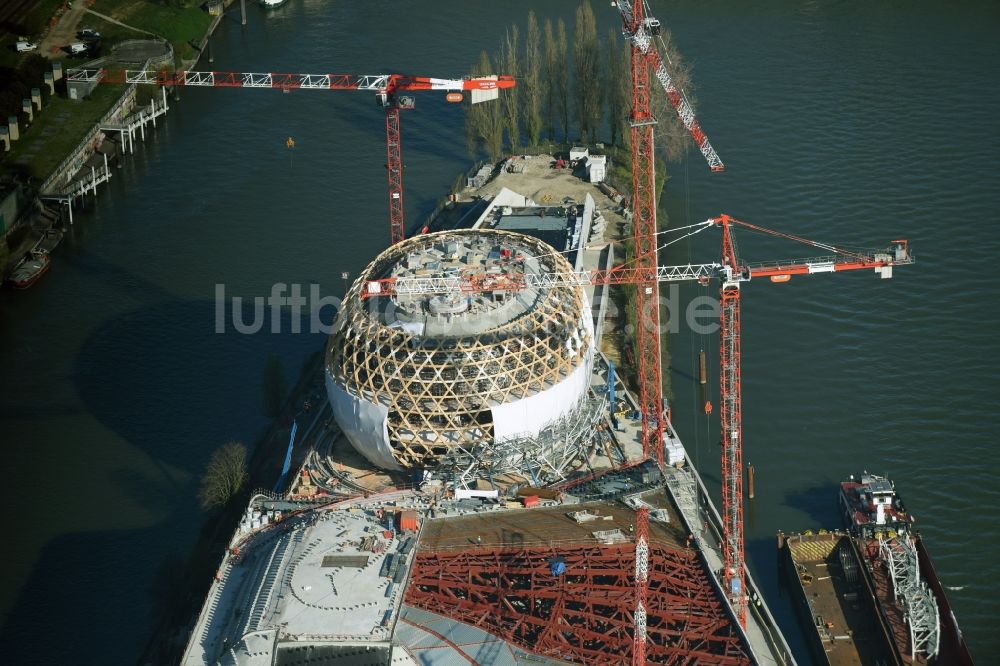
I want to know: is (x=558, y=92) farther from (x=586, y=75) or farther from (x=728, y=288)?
(x=728, y=288)

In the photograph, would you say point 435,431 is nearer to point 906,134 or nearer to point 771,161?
point 771,161

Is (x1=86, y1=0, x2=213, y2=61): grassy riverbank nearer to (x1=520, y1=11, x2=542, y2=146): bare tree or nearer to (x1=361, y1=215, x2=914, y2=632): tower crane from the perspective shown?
(x1=520, y1=11, x2=542, y2=146): bare tree

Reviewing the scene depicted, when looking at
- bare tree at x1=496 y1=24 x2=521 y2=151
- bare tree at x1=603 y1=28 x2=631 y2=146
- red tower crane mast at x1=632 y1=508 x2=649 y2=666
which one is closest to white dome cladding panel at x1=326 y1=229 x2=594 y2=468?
red tower crane mast at x1=632 y1=508 x2=649 y2=666

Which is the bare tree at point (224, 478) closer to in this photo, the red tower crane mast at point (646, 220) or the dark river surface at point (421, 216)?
Result: the dark river surface at point (421, 216)

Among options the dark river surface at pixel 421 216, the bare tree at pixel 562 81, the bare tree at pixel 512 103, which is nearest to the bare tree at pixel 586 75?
the bare tree at pixel 562 81

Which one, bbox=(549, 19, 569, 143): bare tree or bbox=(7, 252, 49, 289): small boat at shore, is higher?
bbox=(549, 19, 569, 143): bare tree

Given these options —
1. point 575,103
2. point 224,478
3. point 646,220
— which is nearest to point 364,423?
point 224,478
